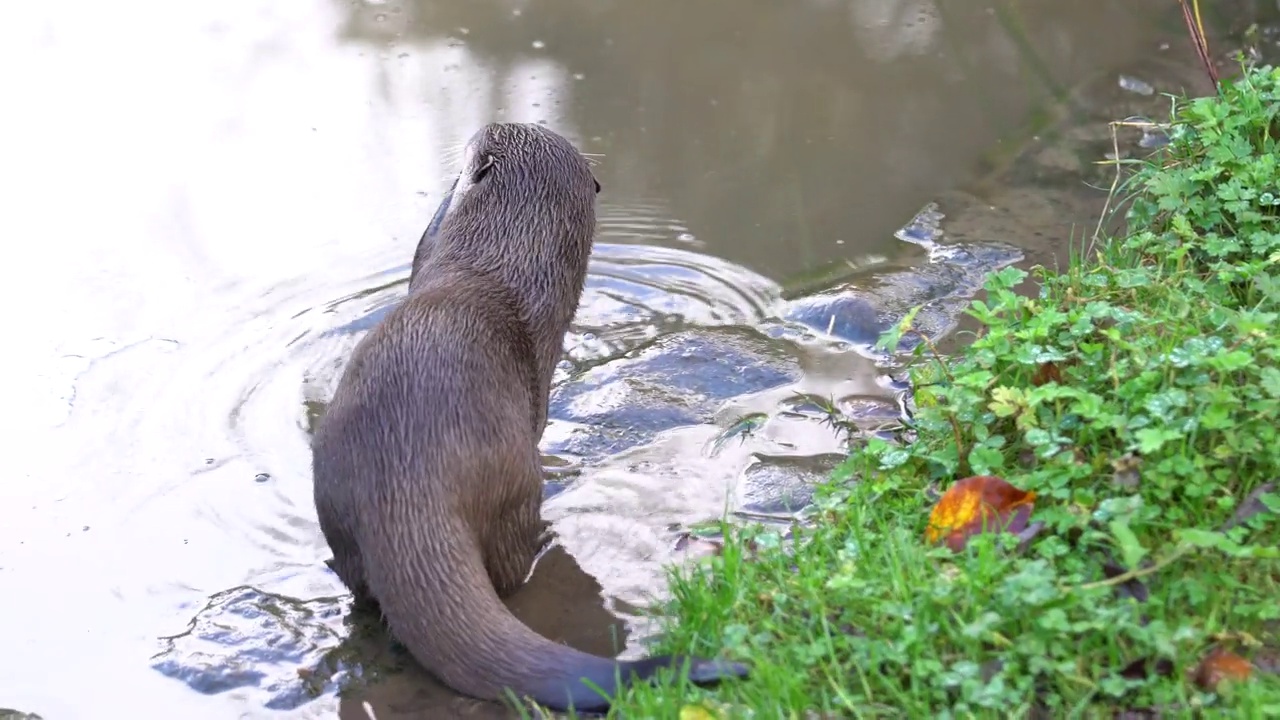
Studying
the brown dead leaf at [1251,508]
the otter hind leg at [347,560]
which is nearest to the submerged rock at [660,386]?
the otter hind leg at [347,560]

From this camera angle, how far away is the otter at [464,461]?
1923 mm

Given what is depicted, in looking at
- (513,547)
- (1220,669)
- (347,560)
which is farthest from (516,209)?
(1220,669)

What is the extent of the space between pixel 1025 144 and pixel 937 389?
204 cm

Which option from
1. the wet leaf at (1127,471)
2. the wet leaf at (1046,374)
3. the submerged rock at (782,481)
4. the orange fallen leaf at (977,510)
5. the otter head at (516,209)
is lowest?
the submerged rock at (782,481)

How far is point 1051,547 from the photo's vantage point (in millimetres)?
1891

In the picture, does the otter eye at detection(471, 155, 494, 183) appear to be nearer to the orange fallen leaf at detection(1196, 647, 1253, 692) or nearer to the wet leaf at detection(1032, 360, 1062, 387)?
the wet leaf at detection(1032, 360, 1062, 387)

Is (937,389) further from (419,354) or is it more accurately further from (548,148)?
(548,148)

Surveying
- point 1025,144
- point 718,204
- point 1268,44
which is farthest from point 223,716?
point 1268,44

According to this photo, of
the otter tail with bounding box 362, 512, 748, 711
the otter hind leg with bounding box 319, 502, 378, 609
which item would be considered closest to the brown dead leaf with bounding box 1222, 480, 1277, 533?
the otter tail with bounding box 362, 512, 748, 711

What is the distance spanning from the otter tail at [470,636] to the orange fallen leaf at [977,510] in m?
0.42

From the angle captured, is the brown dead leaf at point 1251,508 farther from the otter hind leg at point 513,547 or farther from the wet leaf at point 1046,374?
the otter hind leg at point 513,547

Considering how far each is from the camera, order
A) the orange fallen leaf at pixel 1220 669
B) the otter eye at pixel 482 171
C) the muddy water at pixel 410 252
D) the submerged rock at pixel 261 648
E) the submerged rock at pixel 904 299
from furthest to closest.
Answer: the submerged rock at pixel 904 299
the otter eye at pixel 482 171
the muddy water at pixel 410 252
the submerged rock at pixel 261 648
the orange fallen leaf at pixel 1220 669

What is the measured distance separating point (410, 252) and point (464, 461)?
157cm

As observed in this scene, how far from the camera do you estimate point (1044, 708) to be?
1.74m
